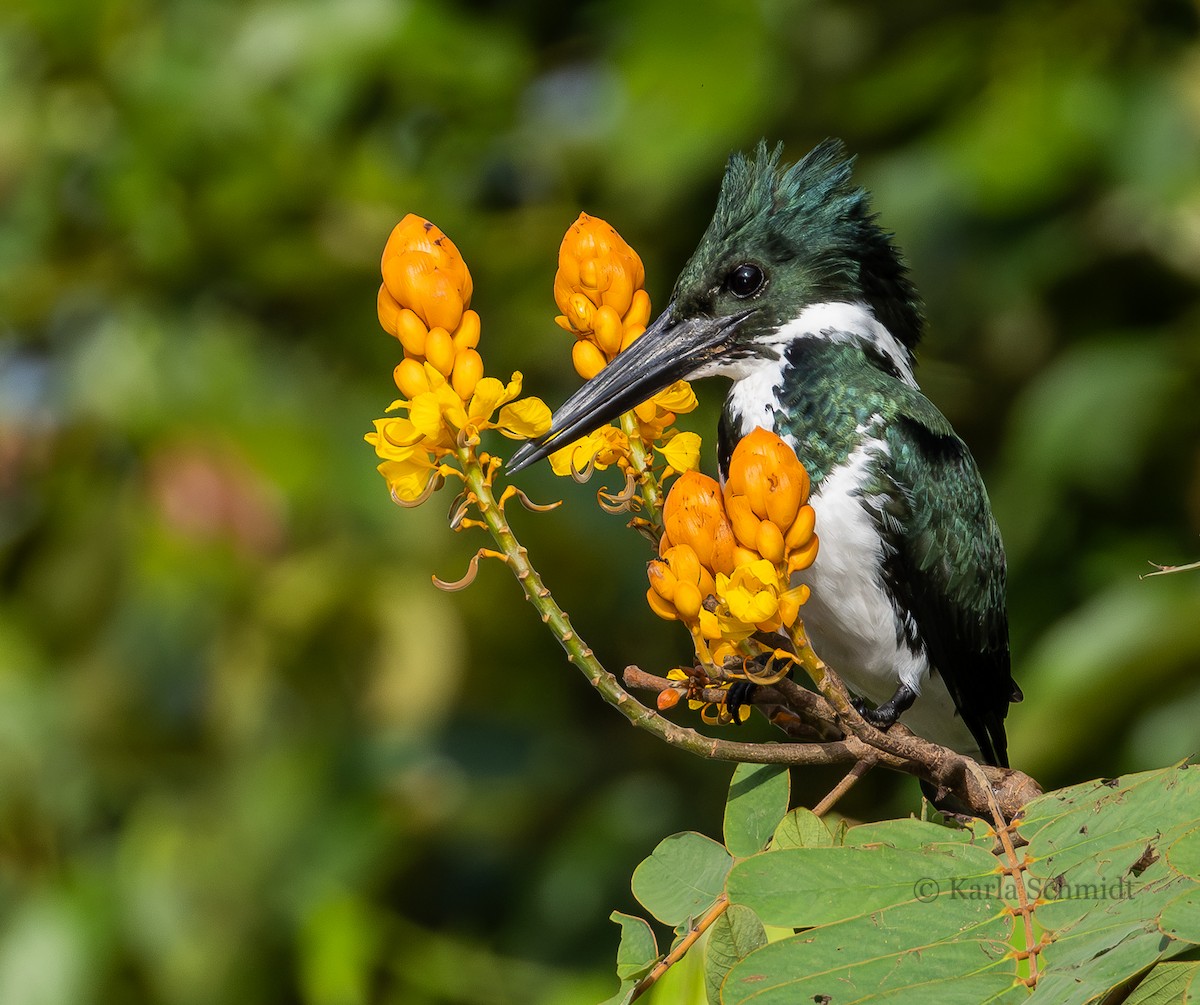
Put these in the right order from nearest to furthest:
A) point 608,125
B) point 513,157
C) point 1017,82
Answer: point 1017,82
point 608,125
point 513,157

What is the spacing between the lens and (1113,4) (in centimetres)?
305

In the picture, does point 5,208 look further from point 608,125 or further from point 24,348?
point 608,125

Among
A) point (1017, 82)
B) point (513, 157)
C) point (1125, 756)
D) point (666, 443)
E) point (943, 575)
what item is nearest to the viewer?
point (666, 443)

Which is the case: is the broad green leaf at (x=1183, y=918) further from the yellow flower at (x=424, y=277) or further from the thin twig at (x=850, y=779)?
the yellow flower at (x=424, y=277)

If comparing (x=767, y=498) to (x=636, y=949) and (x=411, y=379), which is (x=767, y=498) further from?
(x=636, y=949)

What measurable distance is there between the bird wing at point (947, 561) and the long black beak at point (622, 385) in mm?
310

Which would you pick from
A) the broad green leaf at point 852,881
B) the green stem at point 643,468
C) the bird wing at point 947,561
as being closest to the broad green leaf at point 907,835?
the broad green leaf at point 852,881

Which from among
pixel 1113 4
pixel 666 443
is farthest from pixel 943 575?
pixel 1113 4

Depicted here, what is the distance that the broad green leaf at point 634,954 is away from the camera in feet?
4.16

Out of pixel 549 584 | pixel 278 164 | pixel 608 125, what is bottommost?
pixel 549 584

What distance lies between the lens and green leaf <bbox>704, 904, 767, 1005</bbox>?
121 centimetres

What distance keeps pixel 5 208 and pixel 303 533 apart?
3.64 ft

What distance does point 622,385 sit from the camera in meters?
1.42

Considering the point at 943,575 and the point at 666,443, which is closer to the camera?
the point at 666,443
